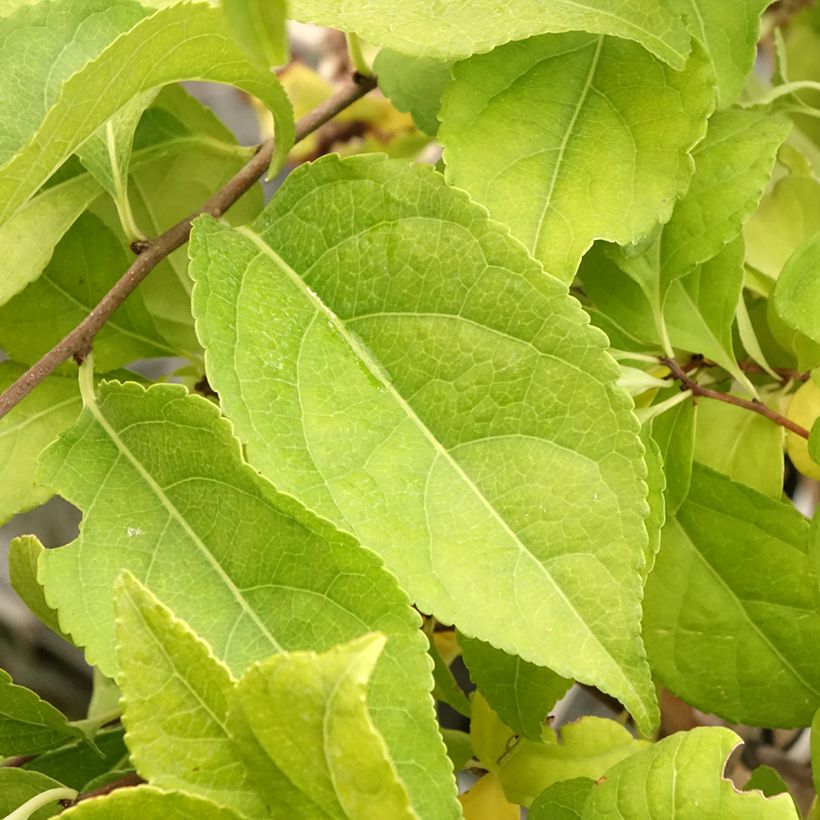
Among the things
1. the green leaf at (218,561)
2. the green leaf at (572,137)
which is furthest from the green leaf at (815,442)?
the green leaf at (218,561)

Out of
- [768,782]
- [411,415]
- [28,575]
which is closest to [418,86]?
[411,415]

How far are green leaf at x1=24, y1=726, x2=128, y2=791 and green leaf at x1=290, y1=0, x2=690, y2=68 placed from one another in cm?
40

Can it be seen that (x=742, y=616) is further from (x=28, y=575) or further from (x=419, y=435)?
(x=28, y=575)

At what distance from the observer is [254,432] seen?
1.40 feet

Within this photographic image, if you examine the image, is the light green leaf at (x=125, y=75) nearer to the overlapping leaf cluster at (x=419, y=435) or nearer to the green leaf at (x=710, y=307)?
the overlapping leaf cluster at (x=419, y=435)

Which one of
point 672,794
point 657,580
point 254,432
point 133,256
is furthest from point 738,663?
point 133,256

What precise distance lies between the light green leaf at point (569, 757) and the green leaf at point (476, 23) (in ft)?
1.11

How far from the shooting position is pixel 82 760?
0.61 m

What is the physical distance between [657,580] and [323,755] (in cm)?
31

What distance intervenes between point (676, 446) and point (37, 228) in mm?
340

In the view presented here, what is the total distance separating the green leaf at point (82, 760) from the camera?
59 centimetres

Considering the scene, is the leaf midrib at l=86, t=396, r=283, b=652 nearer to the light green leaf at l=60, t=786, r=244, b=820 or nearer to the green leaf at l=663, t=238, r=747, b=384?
the light green leaf at l=60, t=786, r=244, b=820

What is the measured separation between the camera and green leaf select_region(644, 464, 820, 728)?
1.81ft

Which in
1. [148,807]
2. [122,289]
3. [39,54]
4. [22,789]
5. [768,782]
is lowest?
[768,782]
